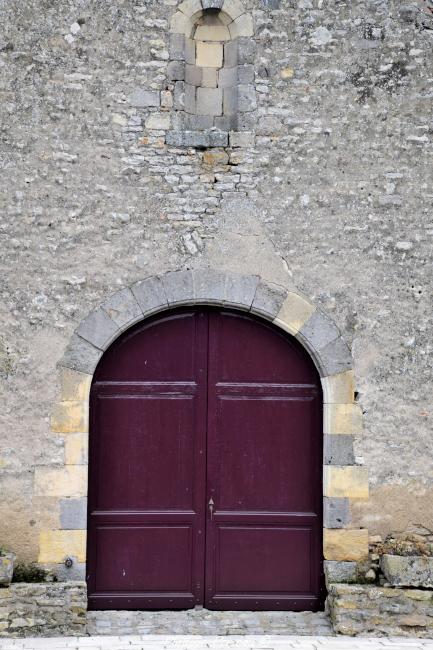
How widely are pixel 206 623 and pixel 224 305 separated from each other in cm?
229

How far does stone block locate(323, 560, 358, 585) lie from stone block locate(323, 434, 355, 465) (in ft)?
2.38

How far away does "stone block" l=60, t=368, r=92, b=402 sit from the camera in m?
6.12

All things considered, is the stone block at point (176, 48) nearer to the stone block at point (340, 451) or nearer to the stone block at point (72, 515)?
the stone block at point (340, 451)

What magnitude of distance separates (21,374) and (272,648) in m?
2.56

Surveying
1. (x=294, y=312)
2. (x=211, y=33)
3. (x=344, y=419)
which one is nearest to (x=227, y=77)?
(x=211, y=33)

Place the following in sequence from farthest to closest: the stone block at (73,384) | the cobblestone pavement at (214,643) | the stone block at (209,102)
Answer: the stone block at (209,102)
the stone block at (73,384)
the cobblestone pavement at (214,643)

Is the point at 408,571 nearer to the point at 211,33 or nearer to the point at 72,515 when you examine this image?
the point at 72,515

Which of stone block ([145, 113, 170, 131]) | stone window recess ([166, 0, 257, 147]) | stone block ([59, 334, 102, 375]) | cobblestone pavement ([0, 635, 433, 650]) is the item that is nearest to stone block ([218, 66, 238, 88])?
stone window recess ([166, 0, 257, 147])

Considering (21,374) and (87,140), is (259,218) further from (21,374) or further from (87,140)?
(21,374)

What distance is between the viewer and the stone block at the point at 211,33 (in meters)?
6.59

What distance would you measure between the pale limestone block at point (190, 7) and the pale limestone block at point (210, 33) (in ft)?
0.58

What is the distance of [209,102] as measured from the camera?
21.6 feet

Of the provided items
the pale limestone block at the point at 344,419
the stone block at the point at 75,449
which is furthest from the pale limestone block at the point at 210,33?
the stone block at the point at 75,449

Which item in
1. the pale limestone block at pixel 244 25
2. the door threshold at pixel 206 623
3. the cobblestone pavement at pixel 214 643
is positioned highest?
the pale limestone block at pixel 244 25
